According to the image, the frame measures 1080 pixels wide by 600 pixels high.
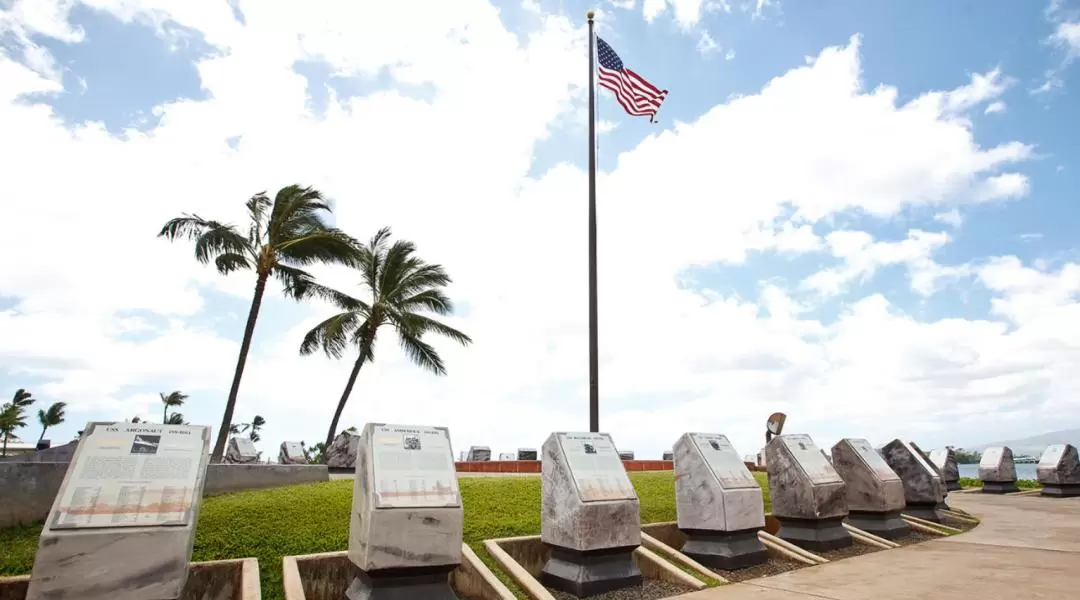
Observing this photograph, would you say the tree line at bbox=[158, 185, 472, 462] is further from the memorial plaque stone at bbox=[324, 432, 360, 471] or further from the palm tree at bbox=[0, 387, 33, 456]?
the palm tree at bbox=[0, 387, 33, 456]

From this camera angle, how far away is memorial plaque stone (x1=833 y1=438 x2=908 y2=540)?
9.46 metres

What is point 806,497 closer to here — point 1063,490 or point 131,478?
point 131,478

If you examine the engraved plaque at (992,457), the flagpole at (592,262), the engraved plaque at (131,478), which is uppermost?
the flagpole at (592,262)

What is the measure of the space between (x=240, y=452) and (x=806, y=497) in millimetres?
17388

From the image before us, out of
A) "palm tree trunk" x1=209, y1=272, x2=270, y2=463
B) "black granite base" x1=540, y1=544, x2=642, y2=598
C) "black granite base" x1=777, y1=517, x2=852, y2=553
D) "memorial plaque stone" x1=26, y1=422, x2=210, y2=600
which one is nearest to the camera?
"memorial plaque stone" x1=26, y1=422, x2=210, y2=600

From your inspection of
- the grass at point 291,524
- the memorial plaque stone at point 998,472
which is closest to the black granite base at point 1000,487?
the memorial plaque stone at point 998,472

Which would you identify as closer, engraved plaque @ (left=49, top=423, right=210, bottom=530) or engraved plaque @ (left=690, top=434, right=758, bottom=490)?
engraved plaque @ (left=49, top=423, right=210, bottom=530)

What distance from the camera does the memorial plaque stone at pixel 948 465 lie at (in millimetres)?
18438

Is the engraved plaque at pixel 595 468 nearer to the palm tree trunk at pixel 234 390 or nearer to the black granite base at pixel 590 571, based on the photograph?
the black granite base at pixel 590 571

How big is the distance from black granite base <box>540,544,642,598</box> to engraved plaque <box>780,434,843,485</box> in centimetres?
351

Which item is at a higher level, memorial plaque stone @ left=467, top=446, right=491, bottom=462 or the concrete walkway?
memorial plaque stone @ left=467, top=446, right=491, bottom=462

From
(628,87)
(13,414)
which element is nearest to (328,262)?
(628,87)

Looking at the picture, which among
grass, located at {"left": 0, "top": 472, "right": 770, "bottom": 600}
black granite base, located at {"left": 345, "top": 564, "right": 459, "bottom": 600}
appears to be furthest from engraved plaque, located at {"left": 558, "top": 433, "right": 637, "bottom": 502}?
black granite base, located at {"left": 345, "top": 564, "right": 459, "bottom": 600}

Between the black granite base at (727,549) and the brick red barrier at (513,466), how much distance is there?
11.6m
